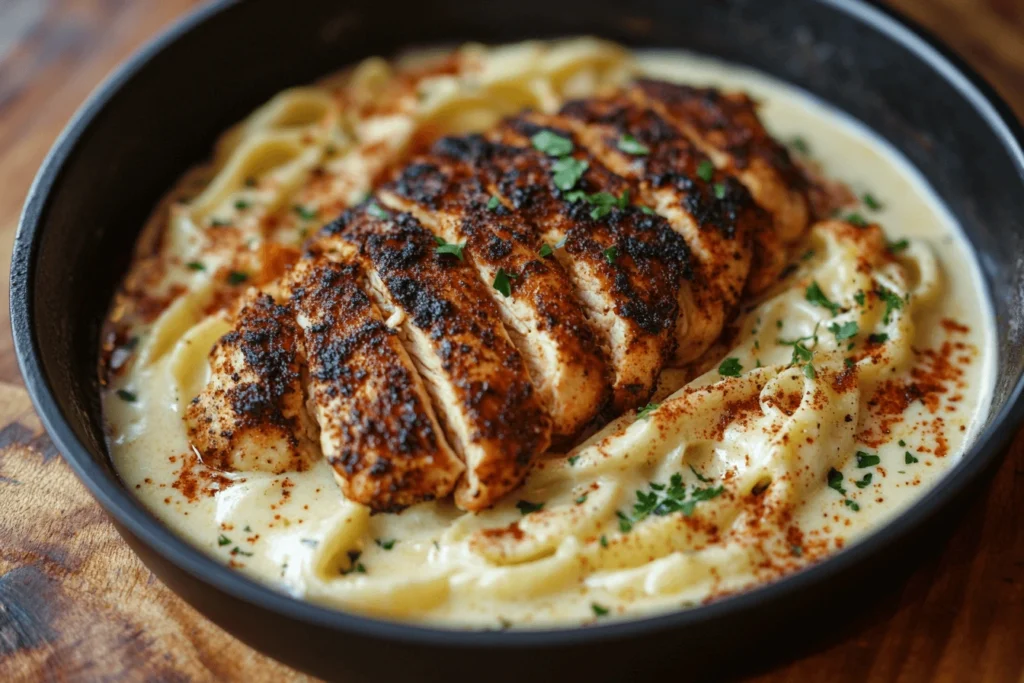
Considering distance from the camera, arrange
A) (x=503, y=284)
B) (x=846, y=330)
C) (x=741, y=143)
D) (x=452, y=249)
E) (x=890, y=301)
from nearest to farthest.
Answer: (x=503, y=284) → (x=452, y=249) → (x=846, y=330) → (x=890, y=301) → (x=741, y=143)

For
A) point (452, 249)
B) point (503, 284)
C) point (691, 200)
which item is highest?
point (691, 200)

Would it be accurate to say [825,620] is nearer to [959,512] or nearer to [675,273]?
[959,512]

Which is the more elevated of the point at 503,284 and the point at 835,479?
the point at 503,284

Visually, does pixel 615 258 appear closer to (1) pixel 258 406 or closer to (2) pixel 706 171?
(2) pixel 706 171

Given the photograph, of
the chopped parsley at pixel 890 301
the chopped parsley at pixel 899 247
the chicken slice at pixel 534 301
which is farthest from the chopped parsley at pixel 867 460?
the chopped parsley at pixel 899 247

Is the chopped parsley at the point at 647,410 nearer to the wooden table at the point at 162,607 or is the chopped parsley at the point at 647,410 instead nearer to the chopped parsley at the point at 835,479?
the chopped parsley at the point at 835,479

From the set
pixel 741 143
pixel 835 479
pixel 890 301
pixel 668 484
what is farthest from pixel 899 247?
pixel 668 484

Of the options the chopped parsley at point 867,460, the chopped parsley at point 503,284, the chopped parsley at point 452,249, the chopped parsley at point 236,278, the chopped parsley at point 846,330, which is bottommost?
the chopped parsley at point 867,460
